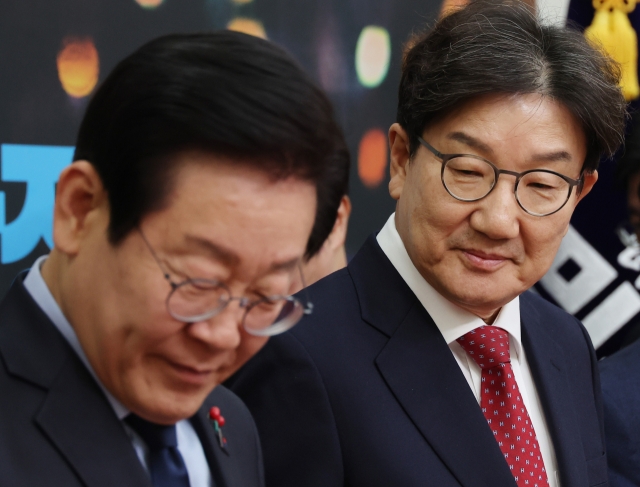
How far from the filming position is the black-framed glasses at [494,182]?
1.56 m

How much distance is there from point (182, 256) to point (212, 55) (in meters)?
0.26

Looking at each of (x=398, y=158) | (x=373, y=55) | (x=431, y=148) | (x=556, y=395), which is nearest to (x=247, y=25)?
(x=373, y=55)

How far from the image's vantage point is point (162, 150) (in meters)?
1.00

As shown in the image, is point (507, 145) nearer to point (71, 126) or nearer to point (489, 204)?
point (489, 204)

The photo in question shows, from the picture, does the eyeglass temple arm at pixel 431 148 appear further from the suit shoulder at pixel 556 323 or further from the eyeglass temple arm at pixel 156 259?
the eyeglass temple arm at pixel 156 259

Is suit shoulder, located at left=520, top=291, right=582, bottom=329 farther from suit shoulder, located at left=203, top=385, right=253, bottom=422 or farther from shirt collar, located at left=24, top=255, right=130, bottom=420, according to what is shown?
shirt collar, located at left=24, top=255, right=130, bottom=420

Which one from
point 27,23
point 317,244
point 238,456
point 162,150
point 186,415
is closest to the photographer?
point 162,150

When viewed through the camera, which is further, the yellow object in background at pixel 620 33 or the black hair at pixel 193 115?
the yellow object in background at pixel 620 33

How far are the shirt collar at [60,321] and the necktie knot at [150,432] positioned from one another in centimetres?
2

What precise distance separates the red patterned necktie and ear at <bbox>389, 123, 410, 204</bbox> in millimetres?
347

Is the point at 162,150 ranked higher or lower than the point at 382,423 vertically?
higher

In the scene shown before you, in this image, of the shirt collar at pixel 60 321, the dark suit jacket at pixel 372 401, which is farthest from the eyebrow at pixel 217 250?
the dark suit jacket at pixel 372 401

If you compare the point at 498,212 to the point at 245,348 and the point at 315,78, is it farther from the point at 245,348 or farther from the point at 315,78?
the point at 245,348

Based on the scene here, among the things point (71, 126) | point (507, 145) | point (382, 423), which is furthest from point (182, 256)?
Answer: point (71, 126)
